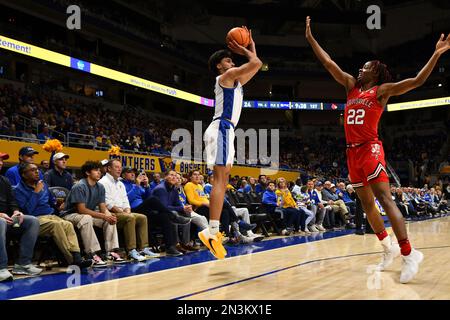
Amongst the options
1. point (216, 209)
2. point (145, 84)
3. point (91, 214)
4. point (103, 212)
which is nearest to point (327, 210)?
point (103, 212)

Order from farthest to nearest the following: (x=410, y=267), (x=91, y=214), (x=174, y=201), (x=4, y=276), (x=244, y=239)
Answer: (x=244, y=239) < (x=174, y=201) < (x=91, y=214) < (x=4, y=276) < (x=410, y=267)

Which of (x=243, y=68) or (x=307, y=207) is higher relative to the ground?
(x=243, y=68)

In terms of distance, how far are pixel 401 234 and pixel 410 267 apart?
1.06ft

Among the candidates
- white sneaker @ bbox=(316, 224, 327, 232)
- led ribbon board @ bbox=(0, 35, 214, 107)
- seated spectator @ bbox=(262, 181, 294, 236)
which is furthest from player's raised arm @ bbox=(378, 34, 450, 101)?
led ribbon board @ bbox=(0, 35, 214, 107)

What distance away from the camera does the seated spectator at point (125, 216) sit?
591 centimetres

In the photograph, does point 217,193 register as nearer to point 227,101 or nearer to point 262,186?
point 227,101

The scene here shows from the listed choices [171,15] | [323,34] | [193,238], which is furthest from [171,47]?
[193,238]

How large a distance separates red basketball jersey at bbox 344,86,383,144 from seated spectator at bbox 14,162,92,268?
9.85ft

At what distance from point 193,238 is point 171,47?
22.5 metres

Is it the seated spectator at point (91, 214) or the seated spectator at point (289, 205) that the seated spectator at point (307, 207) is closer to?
the seated spectator at point (289, 205)

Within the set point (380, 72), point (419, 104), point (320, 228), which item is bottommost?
point (320, 228)

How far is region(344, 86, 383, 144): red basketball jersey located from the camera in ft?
13.9

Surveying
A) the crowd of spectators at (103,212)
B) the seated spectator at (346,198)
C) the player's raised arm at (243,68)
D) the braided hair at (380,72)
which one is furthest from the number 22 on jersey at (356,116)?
the seated spectator at (346,198)

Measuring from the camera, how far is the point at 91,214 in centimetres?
532
